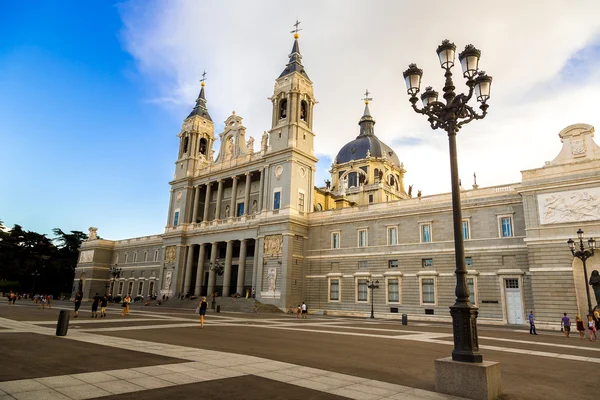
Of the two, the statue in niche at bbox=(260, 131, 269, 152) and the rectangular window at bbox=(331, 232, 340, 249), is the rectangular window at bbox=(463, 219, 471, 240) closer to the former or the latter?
the rectangular window at bbox=(331, 232, 340, 249)

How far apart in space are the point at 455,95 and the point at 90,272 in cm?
7733

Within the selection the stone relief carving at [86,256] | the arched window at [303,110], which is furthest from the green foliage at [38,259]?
the arched window at [303,110]

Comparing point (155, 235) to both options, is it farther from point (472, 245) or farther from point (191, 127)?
point (472, 245)

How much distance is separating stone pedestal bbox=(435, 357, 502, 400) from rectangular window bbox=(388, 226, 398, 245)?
3241 centimetres

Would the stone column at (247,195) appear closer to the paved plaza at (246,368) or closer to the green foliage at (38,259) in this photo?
the paved plaza at (246,368)

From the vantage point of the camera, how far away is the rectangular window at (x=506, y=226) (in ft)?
108

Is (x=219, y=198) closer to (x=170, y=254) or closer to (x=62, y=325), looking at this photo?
(x=170, y=254)

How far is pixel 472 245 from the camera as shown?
114ft

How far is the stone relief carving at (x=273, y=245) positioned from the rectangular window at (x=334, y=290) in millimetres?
6797

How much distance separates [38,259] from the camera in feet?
267

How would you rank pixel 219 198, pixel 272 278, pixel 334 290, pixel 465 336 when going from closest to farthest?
pixel 465 336, pixel 334 290, pixel 272 278, pixel 219 198

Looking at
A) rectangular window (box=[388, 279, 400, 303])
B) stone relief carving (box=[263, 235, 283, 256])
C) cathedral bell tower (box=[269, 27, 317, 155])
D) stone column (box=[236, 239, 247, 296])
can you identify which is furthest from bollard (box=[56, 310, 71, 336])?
cathedral bell tower (box=[269, 27, 317, 155])

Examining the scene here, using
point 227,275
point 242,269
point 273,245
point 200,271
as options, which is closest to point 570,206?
point 273,245

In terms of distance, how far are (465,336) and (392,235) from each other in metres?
32.7
